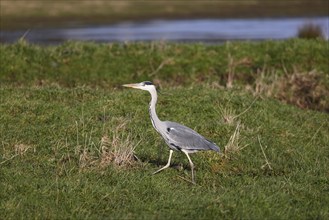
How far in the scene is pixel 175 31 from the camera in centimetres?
2998

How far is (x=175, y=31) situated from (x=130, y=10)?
42.1 feet

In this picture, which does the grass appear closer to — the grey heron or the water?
the water

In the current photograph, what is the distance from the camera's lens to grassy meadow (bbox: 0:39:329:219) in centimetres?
734

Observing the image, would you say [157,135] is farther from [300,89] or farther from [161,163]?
[300,89]

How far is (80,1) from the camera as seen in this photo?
46031mm

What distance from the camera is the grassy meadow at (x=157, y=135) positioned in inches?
→ 289

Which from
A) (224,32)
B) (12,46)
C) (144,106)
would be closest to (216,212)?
(144,106)

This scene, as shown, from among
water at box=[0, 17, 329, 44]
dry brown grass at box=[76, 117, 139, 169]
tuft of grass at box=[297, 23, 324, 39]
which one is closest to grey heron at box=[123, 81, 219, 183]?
dry brown grass at box=[76, 117, 139, 169]

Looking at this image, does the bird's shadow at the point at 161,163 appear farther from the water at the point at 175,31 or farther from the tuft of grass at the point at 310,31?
the water at the point at 175,31

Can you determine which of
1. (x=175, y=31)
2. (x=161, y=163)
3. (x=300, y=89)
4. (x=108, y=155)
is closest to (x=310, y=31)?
(x=300, y=89)

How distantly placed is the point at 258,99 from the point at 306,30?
8.05m

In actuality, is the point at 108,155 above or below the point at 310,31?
above

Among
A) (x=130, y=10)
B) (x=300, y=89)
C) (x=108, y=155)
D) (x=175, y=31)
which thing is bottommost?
(x=130, y=10)

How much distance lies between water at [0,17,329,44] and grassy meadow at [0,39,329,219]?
26.7 ft
